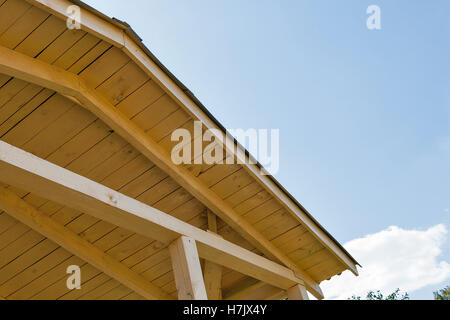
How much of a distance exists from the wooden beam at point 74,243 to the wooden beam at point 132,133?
0.93 meters

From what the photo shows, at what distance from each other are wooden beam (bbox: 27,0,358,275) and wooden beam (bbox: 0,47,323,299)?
0.36 m

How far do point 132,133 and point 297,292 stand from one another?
1950mm

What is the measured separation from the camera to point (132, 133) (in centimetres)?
300

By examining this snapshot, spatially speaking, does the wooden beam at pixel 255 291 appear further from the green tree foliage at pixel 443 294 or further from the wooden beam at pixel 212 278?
the green tree foliage at pixel 443 294

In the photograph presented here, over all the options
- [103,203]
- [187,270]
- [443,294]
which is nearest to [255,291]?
[187,270]

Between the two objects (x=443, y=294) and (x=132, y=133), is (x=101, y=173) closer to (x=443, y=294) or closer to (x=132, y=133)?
(x=132, y=133)

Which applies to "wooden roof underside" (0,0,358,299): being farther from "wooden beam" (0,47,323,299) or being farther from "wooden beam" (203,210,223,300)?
"wooden beam" (203,210,223,300)

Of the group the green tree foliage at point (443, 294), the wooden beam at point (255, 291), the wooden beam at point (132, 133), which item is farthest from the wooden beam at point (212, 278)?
the green tree foliage at point (443, 294)

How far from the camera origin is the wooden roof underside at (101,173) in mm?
2703

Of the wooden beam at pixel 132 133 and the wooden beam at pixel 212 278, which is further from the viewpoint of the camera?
the wooden beam at pixel 212 278

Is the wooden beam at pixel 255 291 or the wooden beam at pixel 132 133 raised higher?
the wooden beam at pixel 132 133

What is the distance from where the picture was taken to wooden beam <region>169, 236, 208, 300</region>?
2.49 metres

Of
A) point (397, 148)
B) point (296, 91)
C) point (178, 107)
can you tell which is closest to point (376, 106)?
point (397, 148)

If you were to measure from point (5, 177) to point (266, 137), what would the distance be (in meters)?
1.95
